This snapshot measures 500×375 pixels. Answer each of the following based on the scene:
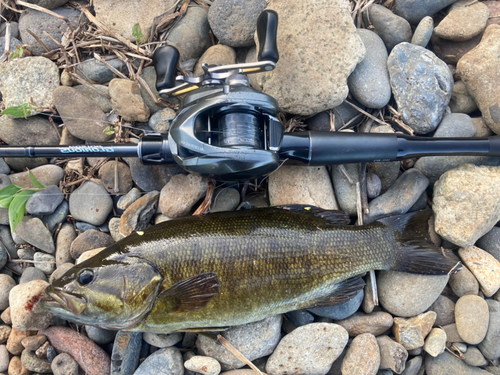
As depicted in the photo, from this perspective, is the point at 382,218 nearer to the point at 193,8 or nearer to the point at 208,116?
the point at 208,116

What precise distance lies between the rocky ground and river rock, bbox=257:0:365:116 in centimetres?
1

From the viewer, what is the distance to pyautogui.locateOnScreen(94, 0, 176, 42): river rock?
3217 millimetres

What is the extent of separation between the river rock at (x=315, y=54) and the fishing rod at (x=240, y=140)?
1.47 feet

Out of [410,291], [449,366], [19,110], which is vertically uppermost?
[19,110]

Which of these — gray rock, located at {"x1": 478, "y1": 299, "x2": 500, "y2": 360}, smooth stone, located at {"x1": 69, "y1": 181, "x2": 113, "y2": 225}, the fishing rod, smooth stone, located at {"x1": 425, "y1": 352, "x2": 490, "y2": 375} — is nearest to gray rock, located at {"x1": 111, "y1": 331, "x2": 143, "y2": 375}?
smooth stone, located at {"x1": 69, "y1": 181, "x2": 113, "y2": 225}

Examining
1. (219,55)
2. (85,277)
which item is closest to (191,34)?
(219,55)

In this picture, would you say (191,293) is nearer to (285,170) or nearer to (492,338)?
(285,170)

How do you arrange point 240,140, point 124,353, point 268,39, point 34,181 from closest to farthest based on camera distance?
point 240,140 → point 268,39 → point 124,353 → point 34,181

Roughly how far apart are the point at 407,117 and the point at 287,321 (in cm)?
215

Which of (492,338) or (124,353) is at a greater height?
(124,353)

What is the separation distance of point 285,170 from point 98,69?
2.01 metres

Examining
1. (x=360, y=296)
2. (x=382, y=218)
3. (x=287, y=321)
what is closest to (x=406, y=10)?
(x=382, y=218)

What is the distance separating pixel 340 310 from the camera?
299 cm

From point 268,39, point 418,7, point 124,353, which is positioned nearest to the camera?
point 268,39
